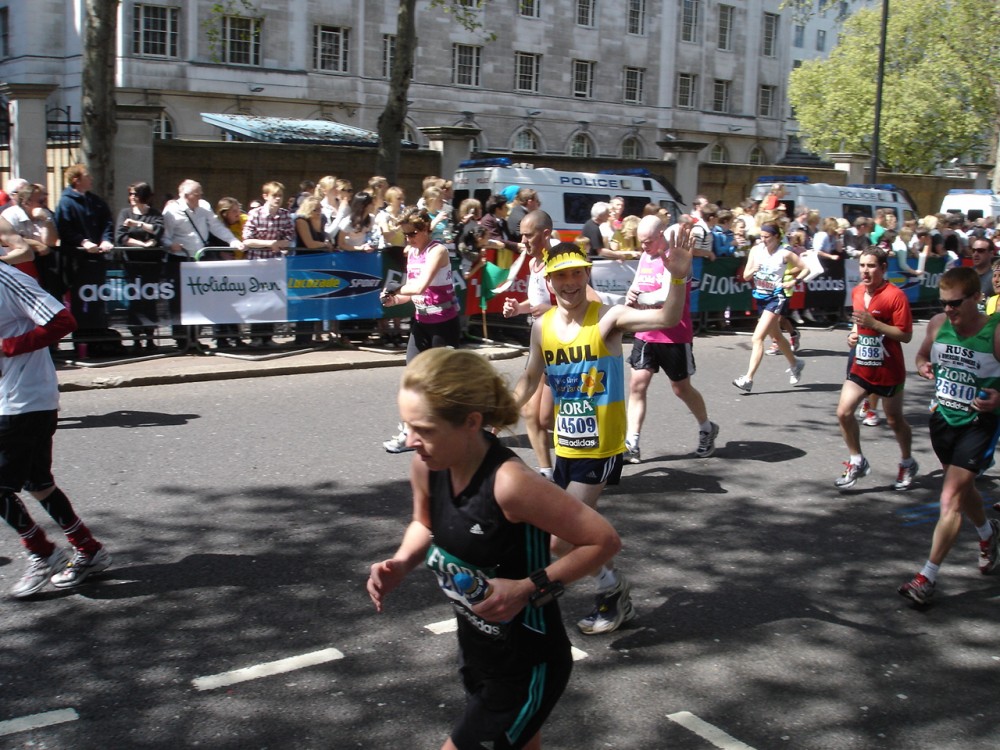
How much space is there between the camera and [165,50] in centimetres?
3847

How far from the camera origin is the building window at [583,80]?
163ft

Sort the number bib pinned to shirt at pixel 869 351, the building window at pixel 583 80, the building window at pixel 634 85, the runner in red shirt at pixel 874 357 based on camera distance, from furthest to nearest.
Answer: the building window at pixel 634 85 < the building window at pixel 583 80 < the number bib pinned to shirt at pixel 869 351 < the runner in red shirt at pixel 874 357

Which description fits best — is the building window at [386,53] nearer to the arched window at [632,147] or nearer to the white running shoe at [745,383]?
the arched window at [632,147]

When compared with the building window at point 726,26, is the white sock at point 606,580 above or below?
below

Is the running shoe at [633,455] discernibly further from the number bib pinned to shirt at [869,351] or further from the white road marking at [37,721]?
the white road marking at [37,721]

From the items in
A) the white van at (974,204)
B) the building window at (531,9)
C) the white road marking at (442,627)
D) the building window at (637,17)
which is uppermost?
the building window at (637,17)

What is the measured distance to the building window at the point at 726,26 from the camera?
179ft

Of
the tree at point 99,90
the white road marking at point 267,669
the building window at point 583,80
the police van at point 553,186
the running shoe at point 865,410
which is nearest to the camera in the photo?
the white road marking at point 267,669

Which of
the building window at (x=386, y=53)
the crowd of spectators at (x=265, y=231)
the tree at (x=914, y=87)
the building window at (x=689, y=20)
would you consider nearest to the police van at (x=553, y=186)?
the crowd of spectators at (x=265, y=231)

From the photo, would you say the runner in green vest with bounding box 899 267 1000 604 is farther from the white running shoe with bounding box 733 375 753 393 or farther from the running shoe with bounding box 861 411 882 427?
the white running shoe with bounding box 733 375 753 393

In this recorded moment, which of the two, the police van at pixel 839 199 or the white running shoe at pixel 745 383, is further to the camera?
the police van at pixel 839 199

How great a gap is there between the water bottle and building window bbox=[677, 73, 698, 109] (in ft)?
172

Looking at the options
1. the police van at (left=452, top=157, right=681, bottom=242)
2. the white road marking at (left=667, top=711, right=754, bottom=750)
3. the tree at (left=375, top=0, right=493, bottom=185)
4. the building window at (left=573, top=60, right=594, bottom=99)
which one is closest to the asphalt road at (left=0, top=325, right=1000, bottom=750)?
the white road marking at (left=667, top=711, right=754, bottom=750)

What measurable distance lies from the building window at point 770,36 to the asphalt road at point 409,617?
5228 centimetres
